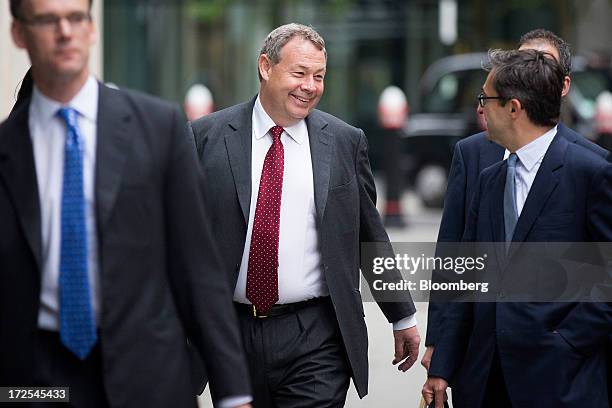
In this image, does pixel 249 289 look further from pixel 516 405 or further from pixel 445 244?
pixel 516 405

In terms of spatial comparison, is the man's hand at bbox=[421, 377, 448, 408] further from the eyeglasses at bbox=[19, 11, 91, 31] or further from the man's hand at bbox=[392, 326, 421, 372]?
the eyeglasses at bbox=[19, 11, 91, 31]

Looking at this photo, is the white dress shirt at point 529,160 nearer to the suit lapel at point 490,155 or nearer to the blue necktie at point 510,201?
the blue necktie at point 510,201

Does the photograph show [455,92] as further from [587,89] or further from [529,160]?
[529,160]

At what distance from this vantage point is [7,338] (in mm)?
3193

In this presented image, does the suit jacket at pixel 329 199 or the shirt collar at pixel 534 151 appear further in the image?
the suit jacket at pixel 329 199

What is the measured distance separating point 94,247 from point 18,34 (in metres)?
0.60

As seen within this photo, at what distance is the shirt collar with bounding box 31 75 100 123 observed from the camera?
326 cm

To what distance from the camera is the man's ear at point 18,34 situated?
3.28 meters

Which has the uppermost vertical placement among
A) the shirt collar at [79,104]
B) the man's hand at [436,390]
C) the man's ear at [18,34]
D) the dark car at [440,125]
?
the man's ear at [18,34]

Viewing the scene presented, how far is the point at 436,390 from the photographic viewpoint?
4629 mm

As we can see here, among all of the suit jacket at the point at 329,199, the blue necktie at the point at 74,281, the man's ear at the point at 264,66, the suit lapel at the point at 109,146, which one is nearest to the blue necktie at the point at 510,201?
the suit jacket at the point at 329,199

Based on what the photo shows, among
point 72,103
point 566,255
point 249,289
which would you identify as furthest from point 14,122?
point 566,255

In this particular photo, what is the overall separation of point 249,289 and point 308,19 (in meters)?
24.2

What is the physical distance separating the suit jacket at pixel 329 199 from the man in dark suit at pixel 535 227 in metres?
0.51
